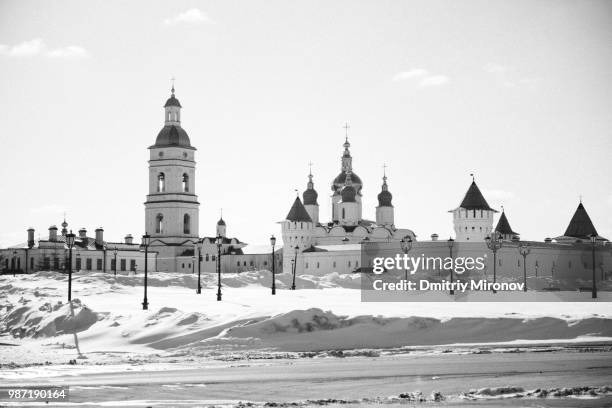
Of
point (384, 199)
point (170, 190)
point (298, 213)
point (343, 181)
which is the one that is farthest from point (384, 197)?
point (170, 190)

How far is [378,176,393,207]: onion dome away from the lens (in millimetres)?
107750

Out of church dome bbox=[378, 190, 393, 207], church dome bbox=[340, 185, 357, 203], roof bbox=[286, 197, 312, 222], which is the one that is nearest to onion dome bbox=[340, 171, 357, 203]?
church dome bbox=[340, 185, 357, 203]

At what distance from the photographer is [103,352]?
81.0ft

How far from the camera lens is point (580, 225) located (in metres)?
95.9

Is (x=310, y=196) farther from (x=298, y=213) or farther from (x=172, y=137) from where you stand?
(x=172, y=137)

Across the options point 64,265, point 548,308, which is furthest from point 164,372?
point 64,265

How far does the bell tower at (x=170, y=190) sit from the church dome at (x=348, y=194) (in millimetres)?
16506

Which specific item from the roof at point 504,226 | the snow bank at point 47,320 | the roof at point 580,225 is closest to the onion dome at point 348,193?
the roof at point 504,226

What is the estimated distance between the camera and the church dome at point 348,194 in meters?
104

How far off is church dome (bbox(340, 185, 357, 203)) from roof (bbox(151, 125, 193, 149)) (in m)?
18.0

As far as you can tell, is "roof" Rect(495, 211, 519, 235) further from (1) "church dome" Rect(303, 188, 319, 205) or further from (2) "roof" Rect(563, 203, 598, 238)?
(1) "church dome" Rect(303, 188, 319, 205)

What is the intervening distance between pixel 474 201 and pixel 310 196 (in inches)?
1086

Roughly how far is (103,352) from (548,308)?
16.0 metres

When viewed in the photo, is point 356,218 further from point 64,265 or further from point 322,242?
point 64,265
